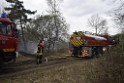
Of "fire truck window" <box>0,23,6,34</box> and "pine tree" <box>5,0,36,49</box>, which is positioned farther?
"pine tree" <box>5,0,36,49</box>

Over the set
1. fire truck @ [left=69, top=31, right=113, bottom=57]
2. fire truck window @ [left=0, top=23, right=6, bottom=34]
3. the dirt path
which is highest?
fire truck window @ [left=0, top=23, right=6, bottom=34]

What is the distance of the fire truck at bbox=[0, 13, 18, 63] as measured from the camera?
1627 cm

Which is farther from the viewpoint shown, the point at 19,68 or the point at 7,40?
the point at 19,68

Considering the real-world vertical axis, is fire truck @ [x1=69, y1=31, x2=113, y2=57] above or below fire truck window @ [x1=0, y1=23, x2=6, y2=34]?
below

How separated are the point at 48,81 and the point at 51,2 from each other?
35.5 metres

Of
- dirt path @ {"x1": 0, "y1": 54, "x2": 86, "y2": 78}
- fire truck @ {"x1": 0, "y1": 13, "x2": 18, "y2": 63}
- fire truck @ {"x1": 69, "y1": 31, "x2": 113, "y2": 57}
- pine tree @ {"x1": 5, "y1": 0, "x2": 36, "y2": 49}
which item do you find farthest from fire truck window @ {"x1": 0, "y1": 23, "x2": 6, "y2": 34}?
pine tree @ {"x1": 5, "y1": 0, "x2": 36, "y2": 49}

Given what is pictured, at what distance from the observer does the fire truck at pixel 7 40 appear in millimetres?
16266

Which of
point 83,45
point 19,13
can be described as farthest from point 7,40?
point 19,13

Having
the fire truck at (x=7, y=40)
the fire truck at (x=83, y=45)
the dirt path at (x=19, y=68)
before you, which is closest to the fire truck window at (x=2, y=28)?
the fire truck at (x=7, y=40)

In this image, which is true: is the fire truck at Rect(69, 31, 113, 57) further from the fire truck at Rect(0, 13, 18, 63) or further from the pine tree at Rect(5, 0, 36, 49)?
the pine tree at Rect(5, 0, 36, 49)

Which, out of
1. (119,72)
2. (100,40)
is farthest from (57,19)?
(119,72)

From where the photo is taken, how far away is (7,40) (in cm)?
1655

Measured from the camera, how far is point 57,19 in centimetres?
4669

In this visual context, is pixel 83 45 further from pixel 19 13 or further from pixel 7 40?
pixel 19 13
